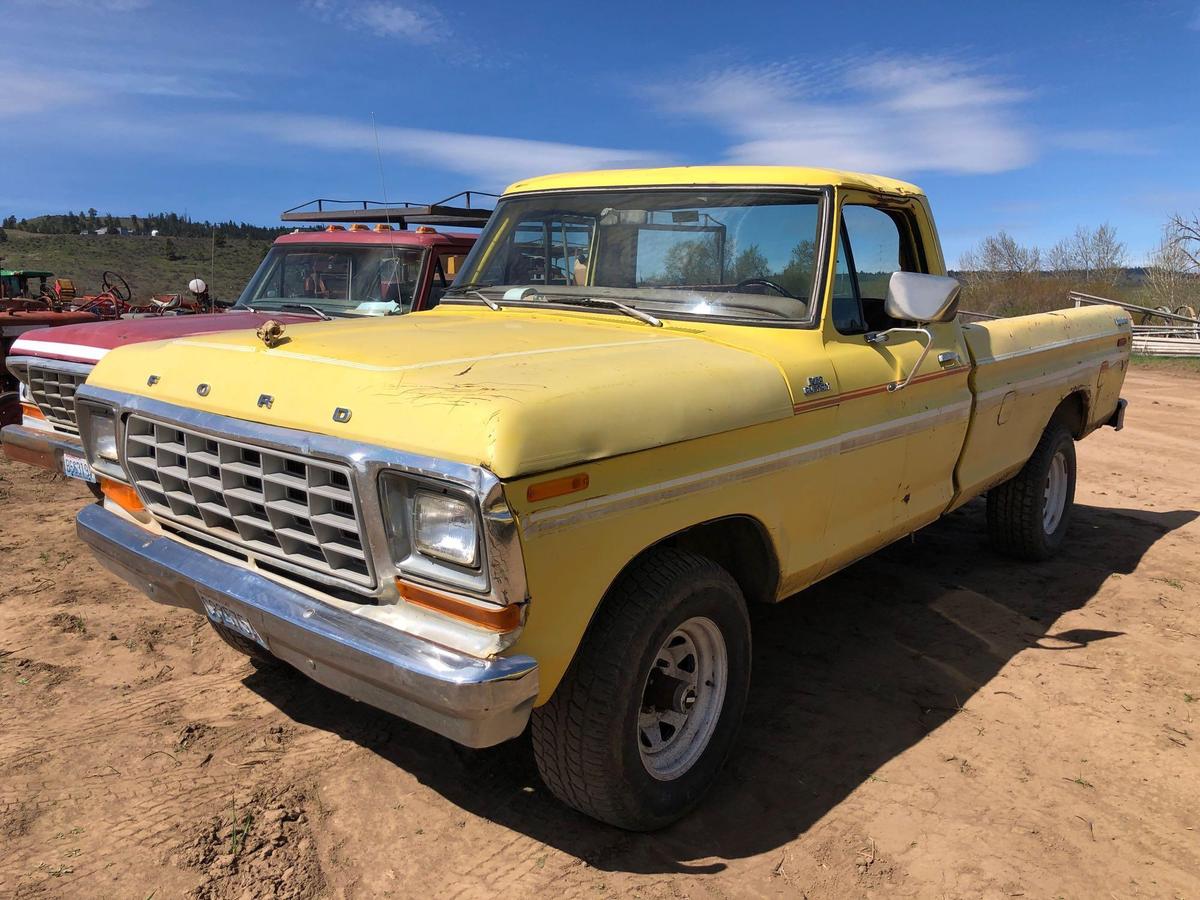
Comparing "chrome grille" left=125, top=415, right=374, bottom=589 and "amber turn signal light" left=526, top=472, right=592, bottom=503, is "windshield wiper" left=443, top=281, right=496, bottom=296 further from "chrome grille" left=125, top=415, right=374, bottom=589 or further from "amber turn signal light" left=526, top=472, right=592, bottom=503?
"amber turn signal light" left=526, top=472, right=592, bottom=503

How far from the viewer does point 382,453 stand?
7.68 ft

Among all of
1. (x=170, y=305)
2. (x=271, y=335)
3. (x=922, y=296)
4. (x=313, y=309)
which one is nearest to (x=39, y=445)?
(x=313, y=309)

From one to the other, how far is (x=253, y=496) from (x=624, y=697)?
4.09 ft

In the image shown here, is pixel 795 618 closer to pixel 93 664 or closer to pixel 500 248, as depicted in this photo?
pixel 500 248

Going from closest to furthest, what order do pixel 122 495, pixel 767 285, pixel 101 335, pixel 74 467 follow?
1. pixel 122 495
2. pixel 767 285
3. pixel 74 467
4. pixel 101 335

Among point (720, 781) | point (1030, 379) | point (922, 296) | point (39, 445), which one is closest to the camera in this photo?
point (720, 781)

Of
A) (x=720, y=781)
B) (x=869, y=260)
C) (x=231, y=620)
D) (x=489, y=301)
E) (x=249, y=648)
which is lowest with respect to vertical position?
(x=720, y=781)

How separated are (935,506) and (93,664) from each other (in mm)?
3844

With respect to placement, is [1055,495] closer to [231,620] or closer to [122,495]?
[231,620]

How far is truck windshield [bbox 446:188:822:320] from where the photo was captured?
144 inches

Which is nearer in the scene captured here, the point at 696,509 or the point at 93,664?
the point at 696,509

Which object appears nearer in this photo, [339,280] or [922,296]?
[922,296]

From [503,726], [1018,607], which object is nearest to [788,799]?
[503,726]

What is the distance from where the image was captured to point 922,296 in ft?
11.7
